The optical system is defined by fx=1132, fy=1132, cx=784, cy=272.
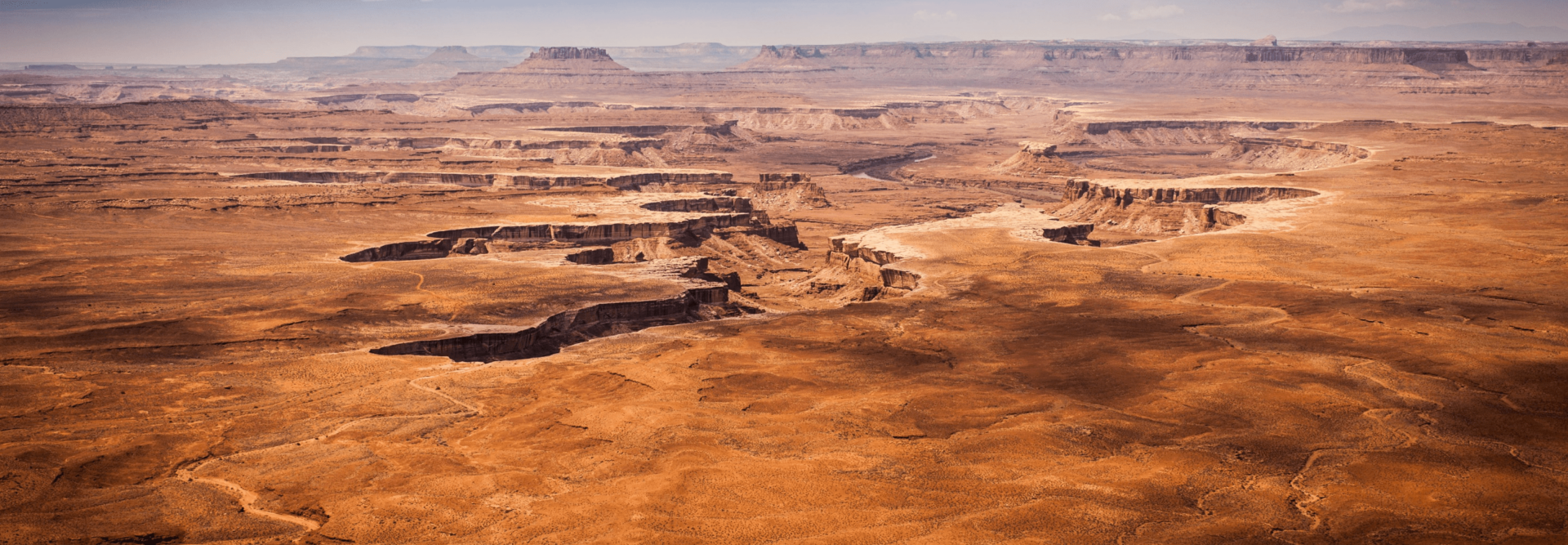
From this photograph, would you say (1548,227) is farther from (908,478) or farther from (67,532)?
(67,532)

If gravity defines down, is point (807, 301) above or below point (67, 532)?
below

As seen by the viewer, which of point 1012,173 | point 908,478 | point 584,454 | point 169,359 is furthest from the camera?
point 1012,173

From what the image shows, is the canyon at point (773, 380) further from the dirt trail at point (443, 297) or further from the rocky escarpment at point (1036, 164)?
the rocky escarpment at point (1036, 164)

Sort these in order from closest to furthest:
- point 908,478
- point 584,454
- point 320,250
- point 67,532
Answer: point 67,532
point 908,478
point 584,454
point 320,250

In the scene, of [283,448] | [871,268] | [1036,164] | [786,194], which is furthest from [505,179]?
[283,448]

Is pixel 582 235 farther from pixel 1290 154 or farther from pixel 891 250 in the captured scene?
pixel 1290 154

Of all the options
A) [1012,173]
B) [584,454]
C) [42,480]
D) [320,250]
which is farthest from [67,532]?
[1012,173]
